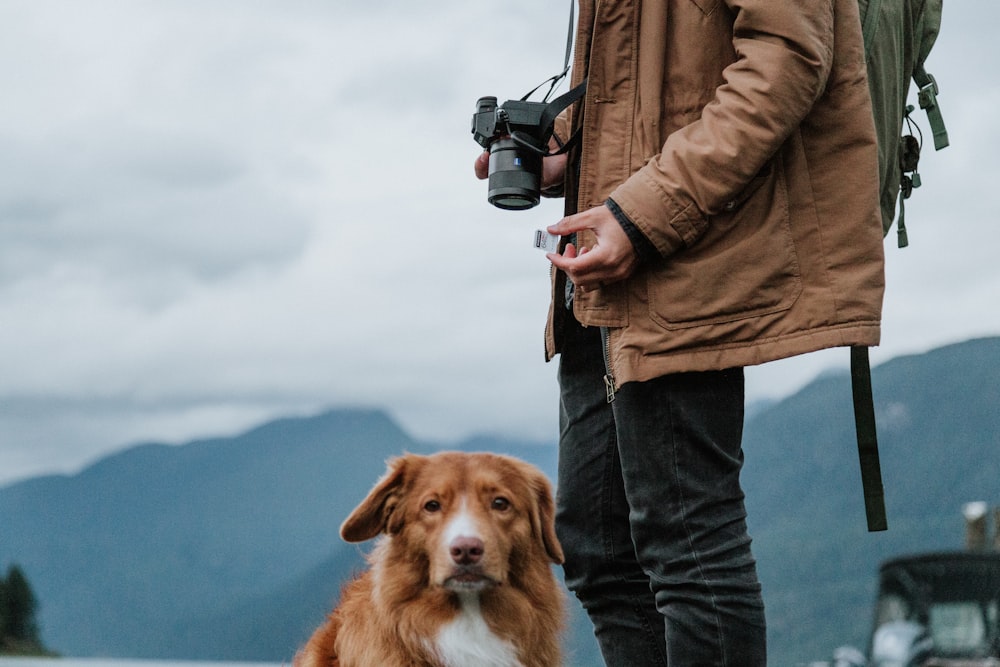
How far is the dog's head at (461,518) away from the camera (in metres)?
2.96

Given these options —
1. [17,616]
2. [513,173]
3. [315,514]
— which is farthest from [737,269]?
[315,514]

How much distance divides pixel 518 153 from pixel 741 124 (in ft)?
2.41

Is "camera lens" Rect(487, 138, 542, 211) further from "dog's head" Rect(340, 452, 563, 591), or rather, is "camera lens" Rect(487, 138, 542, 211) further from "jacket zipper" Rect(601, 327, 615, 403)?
"dog's head" Rect(340, 452, 563, 591)

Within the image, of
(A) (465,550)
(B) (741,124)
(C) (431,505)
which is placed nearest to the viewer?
(B) (741,124)

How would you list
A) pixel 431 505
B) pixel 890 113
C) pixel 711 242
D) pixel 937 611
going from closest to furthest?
pixel 711 242, pixel 890 113, pixel 431 505, pixel 937 611

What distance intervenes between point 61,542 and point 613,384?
141 metres

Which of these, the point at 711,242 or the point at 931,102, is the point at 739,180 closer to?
the point at 711,242

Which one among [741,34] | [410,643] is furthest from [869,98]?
[410,643]

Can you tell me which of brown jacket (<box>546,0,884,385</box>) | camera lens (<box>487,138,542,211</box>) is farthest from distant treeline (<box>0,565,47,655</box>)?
brown jacket (<box>546,0,884,385</box>)

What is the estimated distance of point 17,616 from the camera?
38750 millimetres

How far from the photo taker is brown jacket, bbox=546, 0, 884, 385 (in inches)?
83.1

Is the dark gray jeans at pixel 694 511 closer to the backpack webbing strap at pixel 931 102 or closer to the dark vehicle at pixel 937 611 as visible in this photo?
the backpack webbing strap at pixel 931 102

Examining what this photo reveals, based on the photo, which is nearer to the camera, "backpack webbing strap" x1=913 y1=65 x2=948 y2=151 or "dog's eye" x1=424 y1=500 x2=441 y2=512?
"backpack webbing strap" x1=913 y1=65 x2=948 y2=151

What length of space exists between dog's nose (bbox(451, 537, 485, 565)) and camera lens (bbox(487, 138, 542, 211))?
948mm
